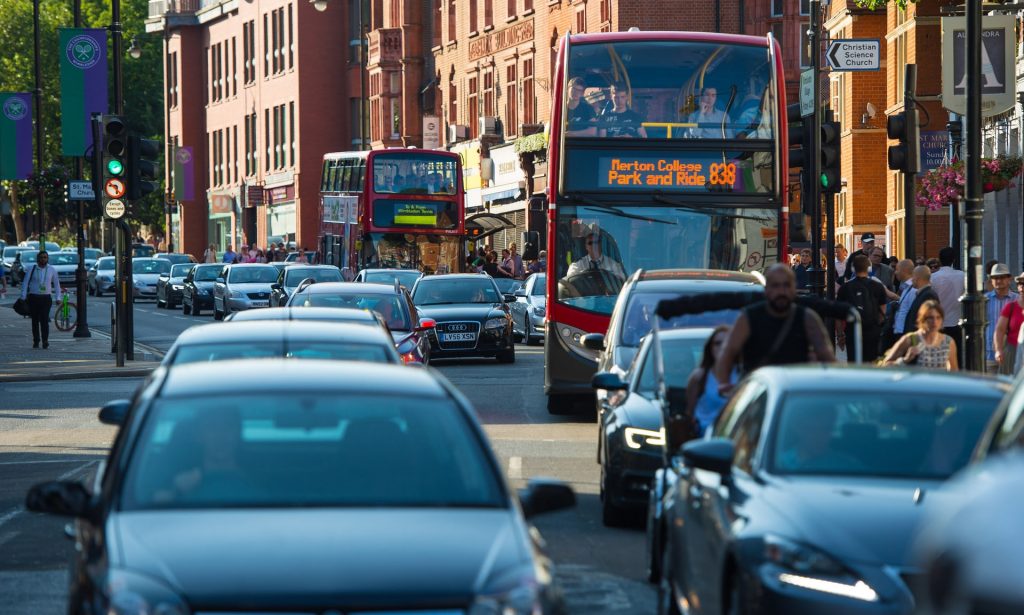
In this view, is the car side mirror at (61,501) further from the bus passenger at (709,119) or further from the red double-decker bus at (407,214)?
the red double-decker bus at (407,214)

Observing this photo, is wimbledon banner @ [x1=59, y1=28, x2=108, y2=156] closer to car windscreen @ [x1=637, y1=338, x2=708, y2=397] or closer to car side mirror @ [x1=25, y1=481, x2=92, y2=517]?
car windscreen @ [x1=637, y1=338, x2=708, y2=397]

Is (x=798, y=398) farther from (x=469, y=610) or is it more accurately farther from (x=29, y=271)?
(x=29, y=271)

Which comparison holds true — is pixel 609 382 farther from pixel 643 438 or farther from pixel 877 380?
pixel 877 380

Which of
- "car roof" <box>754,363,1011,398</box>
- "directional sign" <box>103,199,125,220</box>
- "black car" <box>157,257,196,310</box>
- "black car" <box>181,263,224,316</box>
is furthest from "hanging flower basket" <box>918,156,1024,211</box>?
"black car" <box>157,257,196,310</box>

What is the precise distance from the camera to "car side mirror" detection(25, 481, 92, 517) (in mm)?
6516

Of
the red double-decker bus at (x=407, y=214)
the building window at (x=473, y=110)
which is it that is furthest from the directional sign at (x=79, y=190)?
the building window at (x=473, y=110)

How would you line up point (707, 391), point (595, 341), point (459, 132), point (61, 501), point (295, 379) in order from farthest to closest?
point (459, 132), point (595, 341), point (707, 391), point (295, 379), point (61, 501)

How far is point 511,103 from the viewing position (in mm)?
68688

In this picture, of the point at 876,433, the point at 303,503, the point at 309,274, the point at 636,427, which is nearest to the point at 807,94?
the point at 636,427

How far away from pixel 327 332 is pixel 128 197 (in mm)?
19572

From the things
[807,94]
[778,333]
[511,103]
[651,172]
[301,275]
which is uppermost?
[511,103]

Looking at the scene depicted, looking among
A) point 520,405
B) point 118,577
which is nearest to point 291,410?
point 118,577

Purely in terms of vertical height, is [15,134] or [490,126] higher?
[490,126]

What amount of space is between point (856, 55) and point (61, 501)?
17899 millimetres
